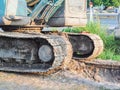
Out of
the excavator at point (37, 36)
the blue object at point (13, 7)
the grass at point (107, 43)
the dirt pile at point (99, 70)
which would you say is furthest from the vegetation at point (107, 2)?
the blue object at point (13, 7)

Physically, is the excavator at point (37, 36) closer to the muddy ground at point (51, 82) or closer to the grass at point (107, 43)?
the muddy ground at point (51, 82)

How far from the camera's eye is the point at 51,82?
360 inches

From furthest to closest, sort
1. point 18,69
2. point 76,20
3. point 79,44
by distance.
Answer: point 79,44 < point 76,20 < point 18,69

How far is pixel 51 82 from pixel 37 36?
127 cm

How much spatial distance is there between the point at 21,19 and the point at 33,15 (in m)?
0.57

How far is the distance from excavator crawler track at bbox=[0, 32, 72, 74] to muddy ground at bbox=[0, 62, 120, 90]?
194mm

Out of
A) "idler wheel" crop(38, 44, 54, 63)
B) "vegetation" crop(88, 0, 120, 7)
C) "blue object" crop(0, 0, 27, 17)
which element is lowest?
"idler wheel" crop(38, 44, 54, 63)

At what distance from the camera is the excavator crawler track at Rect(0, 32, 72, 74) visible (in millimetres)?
9664

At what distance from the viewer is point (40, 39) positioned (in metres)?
10.0

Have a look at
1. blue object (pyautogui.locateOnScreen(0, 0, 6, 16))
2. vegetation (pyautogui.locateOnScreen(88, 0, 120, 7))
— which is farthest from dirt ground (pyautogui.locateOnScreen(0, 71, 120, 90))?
vegetation (pyautogui.locateOnScreen(88, 0, 120, 7))

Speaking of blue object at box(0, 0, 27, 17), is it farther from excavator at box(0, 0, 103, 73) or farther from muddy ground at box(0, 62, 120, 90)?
muddy ground at box(0, 62, 120, 90)

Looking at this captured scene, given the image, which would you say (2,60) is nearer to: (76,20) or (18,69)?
(18,69)

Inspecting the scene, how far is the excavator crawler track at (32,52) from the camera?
31.7ft

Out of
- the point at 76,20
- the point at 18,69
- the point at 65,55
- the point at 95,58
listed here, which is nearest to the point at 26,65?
the point at 18,69
